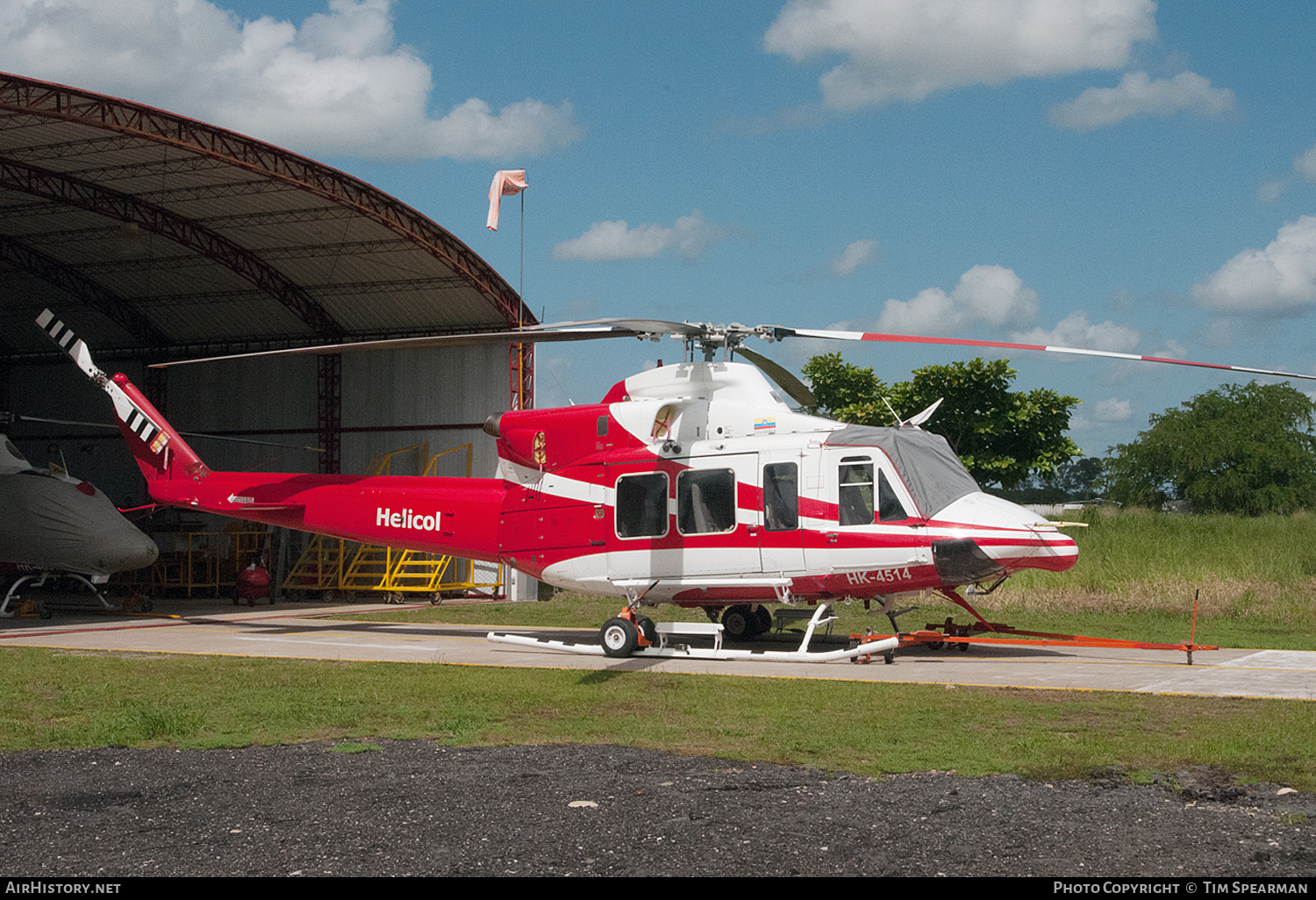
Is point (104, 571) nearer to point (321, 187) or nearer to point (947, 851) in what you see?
point (321, 187)

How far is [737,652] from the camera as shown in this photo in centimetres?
1328

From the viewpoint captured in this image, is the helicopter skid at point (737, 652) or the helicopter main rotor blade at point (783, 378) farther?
the helicopter main rotor blade at point (783, 378)

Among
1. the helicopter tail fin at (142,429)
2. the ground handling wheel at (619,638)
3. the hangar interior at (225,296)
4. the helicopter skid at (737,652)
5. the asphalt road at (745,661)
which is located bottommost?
the asphalt road at (745,661)

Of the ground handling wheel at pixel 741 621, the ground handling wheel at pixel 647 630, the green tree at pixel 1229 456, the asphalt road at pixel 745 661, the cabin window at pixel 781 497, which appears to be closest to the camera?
the asphalt road at pixel 745 661

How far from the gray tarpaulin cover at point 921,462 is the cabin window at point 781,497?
24.8 inches

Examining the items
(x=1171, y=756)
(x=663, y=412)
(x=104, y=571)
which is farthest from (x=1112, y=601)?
(x=104, y=571)

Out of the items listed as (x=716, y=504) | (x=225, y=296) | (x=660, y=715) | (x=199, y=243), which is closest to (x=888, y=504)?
(x=716, y=504)

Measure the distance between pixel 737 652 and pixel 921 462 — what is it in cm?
311

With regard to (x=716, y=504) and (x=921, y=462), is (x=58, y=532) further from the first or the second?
(x=921, y=462)

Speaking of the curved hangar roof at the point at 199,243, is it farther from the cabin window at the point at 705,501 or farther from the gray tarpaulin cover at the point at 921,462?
the gray tarpaulin cover at the point at 921,462

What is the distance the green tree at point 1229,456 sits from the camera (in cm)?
5800

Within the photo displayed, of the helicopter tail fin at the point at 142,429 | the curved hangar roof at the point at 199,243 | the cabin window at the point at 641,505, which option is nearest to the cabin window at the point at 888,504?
the cabin window at the point at 641,505

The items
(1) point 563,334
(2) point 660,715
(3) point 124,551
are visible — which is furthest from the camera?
(3) point 124,551

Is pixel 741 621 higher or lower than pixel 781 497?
lower
